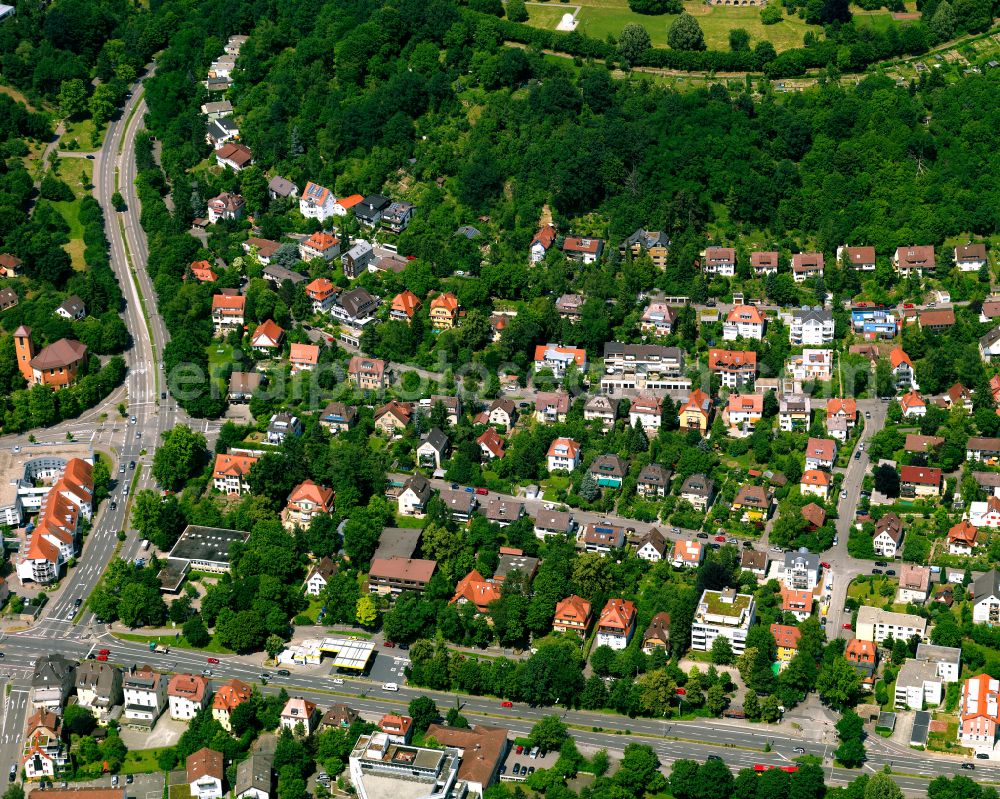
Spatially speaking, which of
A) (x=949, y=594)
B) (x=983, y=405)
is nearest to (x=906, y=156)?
(x=983, y=405)

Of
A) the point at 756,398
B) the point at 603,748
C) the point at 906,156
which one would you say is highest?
Answer: the point at 906,156

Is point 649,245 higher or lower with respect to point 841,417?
higher

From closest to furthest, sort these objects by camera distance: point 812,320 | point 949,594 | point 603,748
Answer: point 603,748 → point 949,594 → point 812,320

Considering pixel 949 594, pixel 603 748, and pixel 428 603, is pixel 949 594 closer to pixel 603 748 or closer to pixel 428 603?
pixel 603 748

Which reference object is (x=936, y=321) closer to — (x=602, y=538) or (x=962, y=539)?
(x=962, y=539)

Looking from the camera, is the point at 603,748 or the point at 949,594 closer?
the point at 603,748

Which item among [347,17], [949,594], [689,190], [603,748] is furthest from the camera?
[347,17]

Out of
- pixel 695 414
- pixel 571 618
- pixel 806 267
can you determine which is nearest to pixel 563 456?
pixel 695 414

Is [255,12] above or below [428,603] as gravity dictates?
above

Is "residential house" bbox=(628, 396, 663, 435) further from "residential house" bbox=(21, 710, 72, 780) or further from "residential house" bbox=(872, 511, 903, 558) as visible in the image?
"residential house" bbox=(21, 710, 72, 780)
